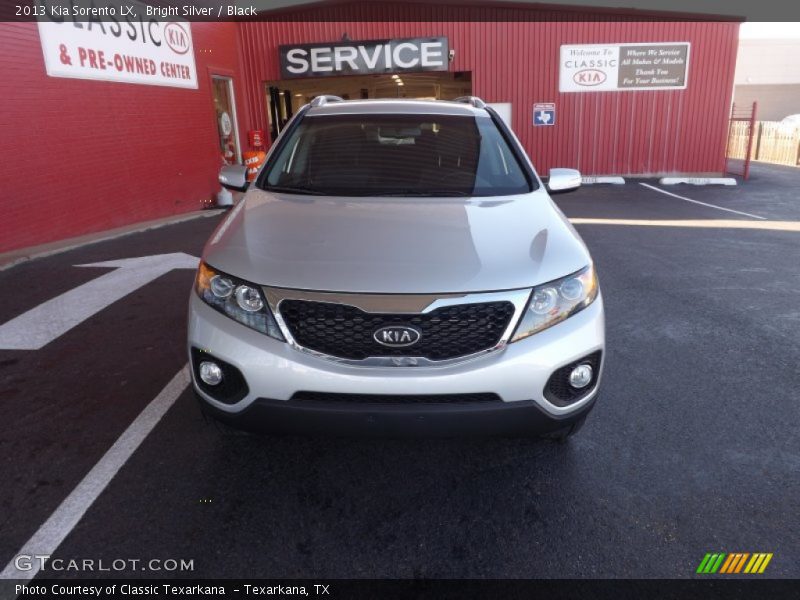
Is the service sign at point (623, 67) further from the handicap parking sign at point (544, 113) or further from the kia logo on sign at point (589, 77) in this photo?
the handicap parking sign at point (544, 113)

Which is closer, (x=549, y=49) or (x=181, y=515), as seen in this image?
(x=181, y=515)

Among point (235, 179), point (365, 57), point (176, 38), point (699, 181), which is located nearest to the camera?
point (235, 179)

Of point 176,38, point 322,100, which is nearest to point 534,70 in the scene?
point 176,38

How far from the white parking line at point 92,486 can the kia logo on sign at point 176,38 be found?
28.3ft

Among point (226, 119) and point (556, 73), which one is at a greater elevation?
point (556, 73)

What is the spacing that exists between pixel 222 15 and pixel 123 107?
206 inches

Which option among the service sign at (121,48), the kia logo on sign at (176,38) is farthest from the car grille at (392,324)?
the kia logo on sign at (176,38)

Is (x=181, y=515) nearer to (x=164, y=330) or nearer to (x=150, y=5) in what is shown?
(x=164, y=330)

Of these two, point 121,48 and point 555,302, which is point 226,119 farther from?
point 555,302

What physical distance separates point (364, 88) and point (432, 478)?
75.0ft

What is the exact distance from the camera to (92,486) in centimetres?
250

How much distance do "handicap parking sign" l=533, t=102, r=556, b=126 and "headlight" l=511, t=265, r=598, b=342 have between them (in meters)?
13.5

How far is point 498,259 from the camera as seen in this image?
2271 millimetres

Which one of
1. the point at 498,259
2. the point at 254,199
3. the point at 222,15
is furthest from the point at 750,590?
the point at 222,15
